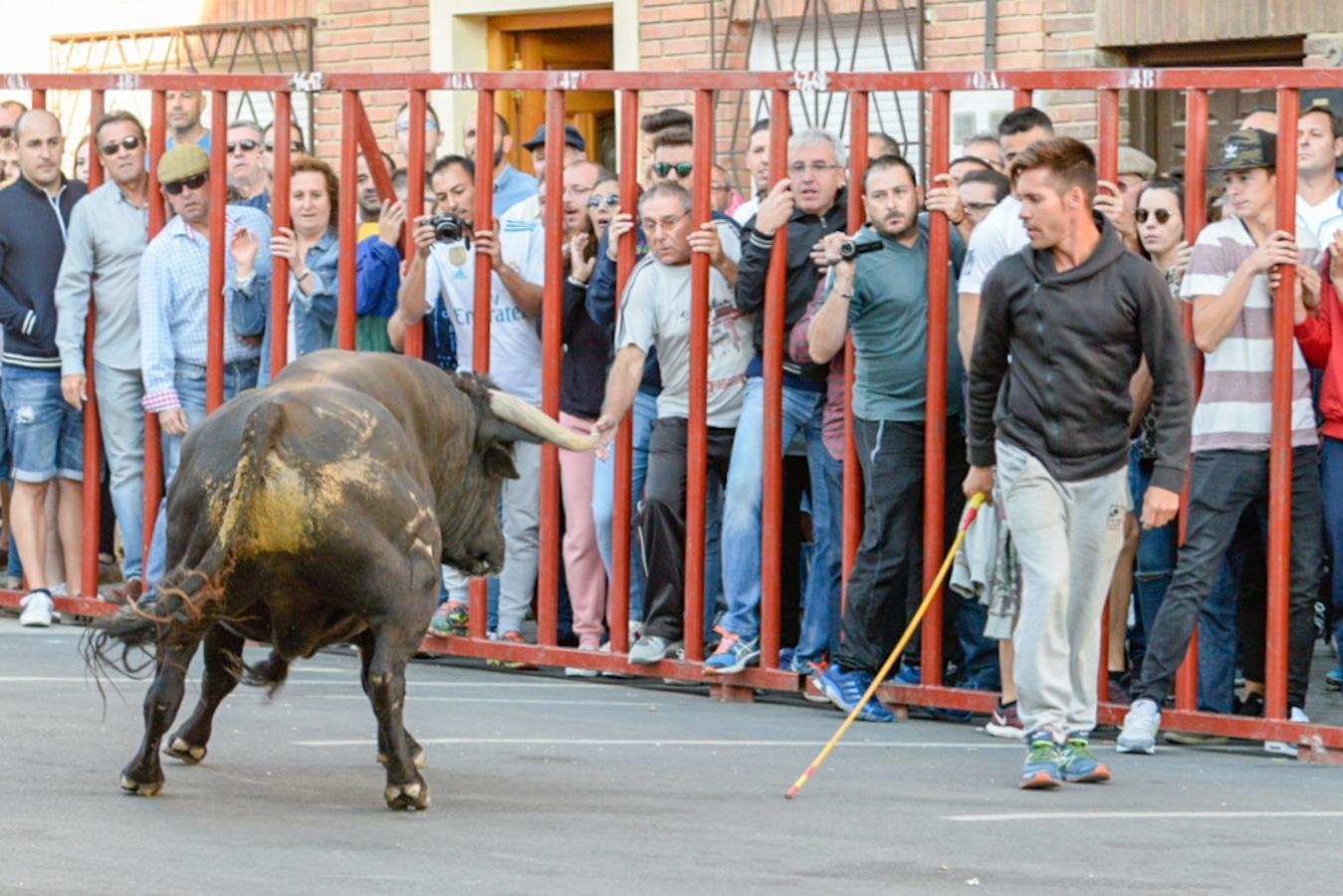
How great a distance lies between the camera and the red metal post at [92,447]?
40.4 ft

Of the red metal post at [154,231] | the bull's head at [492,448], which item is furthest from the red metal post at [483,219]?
the bull's head at [492,448]

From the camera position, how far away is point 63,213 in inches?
494

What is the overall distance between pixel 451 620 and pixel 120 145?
2.73 metres

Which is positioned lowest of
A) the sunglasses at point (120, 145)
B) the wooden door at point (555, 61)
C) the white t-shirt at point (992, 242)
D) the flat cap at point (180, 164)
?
the white t-shirt at point (992, 242)

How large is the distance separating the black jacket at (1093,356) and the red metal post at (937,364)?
129 cm

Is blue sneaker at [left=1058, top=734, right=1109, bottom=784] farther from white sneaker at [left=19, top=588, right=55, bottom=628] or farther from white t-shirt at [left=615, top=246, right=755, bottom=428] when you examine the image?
white sneaker at [left=19, top=588, right=55, bottom=628]

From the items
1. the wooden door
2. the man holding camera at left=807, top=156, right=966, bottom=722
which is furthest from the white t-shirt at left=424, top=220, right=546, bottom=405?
the wooden door

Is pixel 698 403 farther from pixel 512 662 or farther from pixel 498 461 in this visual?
pixel 498 461

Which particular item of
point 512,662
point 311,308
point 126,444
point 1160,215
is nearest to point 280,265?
point 311,308

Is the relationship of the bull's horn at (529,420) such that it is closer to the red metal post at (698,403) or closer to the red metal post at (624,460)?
the red metal post at (698,403)

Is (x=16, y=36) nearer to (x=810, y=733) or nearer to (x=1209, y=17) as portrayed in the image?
(x=1209, y=17)

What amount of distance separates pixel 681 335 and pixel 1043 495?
248cm

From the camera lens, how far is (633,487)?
11.1m

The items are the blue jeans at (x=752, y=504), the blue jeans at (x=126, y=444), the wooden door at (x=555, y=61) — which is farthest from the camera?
the wooden door at (x=555, y=61)
